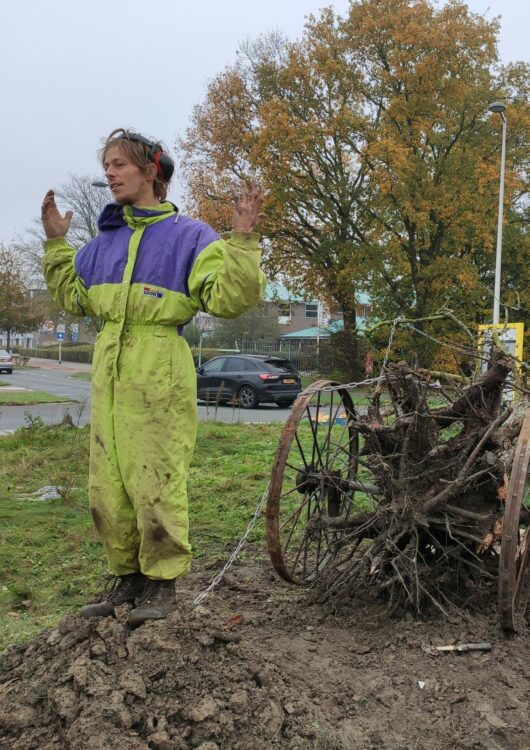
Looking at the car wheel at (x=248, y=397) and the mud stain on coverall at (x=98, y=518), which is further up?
the mud stain on coverall at (x=98, y=518)

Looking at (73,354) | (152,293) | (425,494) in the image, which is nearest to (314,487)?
(425,494)

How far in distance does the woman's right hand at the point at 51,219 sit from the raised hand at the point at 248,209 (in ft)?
3.14

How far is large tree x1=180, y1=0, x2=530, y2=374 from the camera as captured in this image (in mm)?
19672

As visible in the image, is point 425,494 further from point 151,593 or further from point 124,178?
point 124,178

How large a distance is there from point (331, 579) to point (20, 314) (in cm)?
3890

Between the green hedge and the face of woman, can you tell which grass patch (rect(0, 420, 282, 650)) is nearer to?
the face of woman

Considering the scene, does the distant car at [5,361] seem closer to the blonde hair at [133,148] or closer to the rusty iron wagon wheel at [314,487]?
the rusty iron wagon wheel at [314,487]

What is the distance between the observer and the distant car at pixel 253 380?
17.8m

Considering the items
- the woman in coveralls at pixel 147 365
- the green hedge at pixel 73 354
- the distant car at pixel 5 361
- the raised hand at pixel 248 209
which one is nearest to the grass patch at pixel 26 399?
the woman in coveralls at pixel 147 365

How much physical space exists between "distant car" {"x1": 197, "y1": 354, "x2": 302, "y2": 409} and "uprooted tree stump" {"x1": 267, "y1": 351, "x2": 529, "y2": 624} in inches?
552

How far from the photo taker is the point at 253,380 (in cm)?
1783

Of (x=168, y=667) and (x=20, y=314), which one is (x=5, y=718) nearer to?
(x=168, y=667)

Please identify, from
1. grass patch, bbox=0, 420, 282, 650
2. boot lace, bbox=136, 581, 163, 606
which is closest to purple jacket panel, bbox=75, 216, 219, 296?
boot lace, bbox=136, 581, 163, 606

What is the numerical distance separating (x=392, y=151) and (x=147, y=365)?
1803 cm
